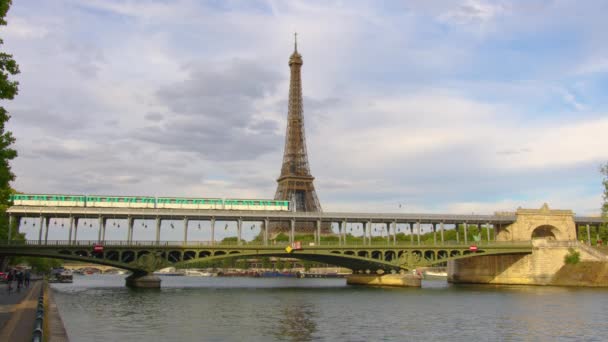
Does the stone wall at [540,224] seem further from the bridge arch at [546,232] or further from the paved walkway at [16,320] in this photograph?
the paved walkway at [16,320]

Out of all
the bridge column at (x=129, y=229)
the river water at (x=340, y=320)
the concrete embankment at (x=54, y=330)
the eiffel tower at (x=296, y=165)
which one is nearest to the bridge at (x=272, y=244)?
the bridge column at (x=129, y=229)

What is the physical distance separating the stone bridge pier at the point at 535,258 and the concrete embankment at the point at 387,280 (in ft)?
63.3

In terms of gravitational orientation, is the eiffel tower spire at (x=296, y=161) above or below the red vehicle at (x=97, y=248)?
above

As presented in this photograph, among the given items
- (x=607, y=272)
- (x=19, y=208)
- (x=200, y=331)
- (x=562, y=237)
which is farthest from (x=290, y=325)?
(x=562, y=237)

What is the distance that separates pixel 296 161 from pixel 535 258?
2579 inches

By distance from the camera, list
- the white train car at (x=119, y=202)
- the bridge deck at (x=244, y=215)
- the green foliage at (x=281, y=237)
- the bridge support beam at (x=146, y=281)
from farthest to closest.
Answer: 1. the green foliage at (x=281, y=237)
2. the bridge support beam at (x=146, y=281)
3. the white train car at (x=119, y=202)
4. the bridge deck at (x=244, y=215)

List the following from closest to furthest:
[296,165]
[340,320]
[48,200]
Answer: [340,320]
[48,200]
[296,165]

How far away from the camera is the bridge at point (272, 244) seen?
78938mm

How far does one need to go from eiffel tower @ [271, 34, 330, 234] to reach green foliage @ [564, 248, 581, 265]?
59684 millimetres

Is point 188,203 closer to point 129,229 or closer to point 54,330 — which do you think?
point 129,229

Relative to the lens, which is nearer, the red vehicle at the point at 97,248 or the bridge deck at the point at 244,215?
the red vehicle at the point at 97,248

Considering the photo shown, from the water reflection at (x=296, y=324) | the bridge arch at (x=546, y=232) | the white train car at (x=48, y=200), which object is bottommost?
the water reflection at (x=296, y=324)

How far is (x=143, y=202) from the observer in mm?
88562

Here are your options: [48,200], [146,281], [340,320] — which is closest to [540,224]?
[146,281]
